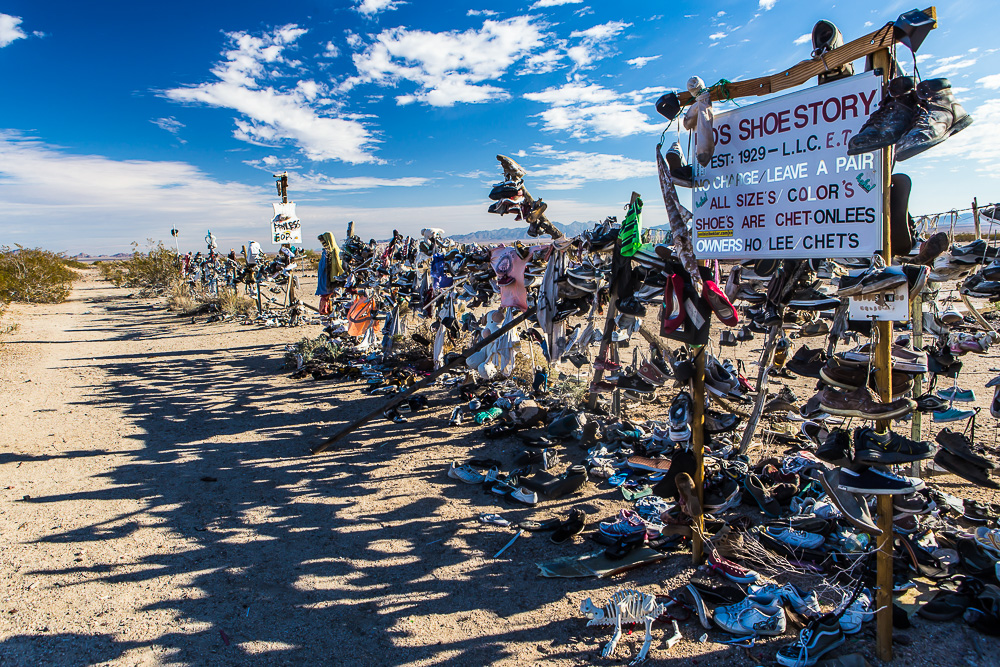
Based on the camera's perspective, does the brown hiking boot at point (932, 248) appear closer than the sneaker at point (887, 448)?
No

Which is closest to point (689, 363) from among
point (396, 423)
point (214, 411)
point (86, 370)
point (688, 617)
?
point (688, 617)

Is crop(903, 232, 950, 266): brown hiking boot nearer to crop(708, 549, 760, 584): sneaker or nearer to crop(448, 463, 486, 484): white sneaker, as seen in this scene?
crop(708, 549, 760, 584): sneaker

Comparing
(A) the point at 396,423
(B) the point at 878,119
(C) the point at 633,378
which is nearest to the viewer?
(B) the point at 878,119

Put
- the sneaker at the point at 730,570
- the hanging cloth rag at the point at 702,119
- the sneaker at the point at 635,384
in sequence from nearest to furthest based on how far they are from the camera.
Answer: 1. the hanging cloth rag at the point at 702,119
2. the sneaker at the point at 730,570
3. the sneaker at the point at 635,384

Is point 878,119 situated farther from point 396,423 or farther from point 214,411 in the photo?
point 214,411

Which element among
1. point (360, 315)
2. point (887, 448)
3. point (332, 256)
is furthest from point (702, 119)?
point (332, 256)

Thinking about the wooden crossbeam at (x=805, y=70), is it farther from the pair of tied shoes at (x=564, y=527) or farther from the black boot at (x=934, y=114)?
the pair of tied shoes at (x=564, y=527)

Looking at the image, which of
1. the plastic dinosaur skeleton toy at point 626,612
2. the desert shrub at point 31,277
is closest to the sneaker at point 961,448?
the plastic dinosaur skeleton toy at point 626,612

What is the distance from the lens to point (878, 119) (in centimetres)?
222

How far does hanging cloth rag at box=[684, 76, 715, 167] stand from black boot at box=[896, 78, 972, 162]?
99cm

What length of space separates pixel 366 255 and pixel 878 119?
9.56 meters

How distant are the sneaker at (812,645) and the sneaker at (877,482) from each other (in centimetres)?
78

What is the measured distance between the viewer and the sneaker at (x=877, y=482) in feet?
7.59

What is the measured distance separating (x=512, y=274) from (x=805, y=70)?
11.8ft
